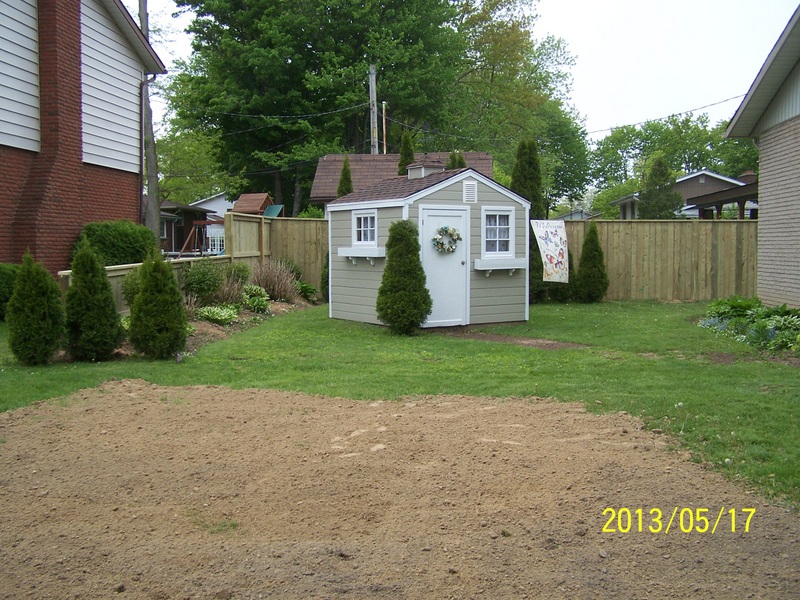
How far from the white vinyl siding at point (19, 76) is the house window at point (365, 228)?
5958 millimetres

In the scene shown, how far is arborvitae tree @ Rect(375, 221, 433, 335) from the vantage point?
12.1 metres

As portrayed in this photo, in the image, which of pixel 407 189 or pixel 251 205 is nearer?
pixel 407 189

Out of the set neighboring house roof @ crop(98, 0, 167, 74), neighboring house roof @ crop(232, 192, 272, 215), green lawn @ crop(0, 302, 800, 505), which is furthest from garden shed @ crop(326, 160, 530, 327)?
neighboring house roof @ crop(232, 192, 272, 215)

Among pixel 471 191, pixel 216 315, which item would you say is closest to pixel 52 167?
pixel 216 315

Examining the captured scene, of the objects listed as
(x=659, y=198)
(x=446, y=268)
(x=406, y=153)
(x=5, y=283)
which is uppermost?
(x=659, y=198)

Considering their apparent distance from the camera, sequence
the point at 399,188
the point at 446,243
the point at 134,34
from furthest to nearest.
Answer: the point at 134,34 < the point at 399,188 < the point at 446,243

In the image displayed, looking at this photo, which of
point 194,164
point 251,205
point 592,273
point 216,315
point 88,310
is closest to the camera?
point 88,310

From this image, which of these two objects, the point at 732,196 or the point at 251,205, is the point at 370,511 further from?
the point at 251,205

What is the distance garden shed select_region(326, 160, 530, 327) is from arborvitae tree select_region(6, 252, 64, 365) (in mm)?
5831

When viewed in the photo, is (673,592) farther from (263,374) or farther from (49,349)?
(49,349)

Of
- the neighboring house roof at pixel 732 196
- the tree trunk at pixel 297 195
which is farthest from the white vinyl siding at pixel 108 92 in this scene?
the tree trunk at pixel 297 195

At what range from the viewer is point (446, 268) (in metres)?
13.1

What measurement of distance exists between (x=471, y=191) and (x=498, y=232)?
97 cm

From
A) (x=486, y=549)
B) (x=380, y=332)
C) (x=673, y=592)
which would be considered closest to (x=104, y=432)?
(x=486, y=549)
